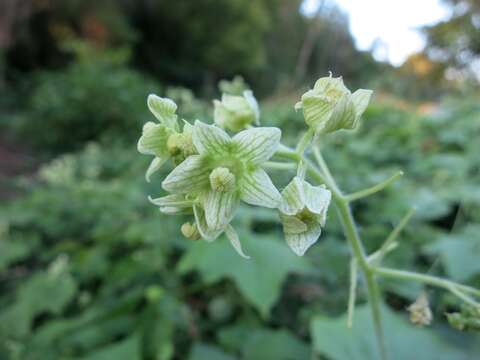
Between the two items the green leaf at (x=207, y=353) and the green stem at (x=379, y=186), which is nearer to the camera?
the green stem at (x=379, y=186)

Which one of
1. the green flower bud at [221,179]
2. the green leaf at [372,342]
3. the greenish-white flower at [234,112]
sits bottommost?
the green leaf at [372,342]

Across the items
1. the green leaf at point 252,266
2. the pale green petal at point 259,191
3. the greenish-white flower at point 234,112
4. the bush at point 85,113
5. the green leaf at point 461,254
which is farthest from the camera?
the bush at point 85,113

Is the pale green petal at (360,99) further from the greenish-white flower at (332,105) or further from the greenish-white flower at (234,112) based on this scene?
the greenish-white flower at (234,112)

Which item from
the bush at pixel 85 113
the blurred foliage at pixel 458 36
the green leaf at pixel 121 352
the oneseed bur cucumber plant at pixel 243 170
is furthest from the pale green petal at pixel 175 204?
the blurred foliage at pixel 458 36

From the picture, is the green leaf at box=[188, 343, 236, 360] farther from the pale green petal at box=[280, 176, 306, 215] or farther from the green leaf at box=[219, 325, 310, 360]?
the pale green petal at box=[280, 176, 306, 215]

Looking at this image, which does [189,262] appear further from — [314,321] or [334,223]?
[334,223]

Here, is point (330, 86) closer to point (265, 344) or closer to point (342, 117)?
A: point (342, 117)

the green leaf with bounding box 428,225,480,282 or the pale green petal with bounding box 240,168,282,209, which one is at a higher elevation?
the pale green petal with bounding box 240,168,282,209

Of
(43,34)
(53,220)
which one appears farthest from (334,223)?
(43,34)

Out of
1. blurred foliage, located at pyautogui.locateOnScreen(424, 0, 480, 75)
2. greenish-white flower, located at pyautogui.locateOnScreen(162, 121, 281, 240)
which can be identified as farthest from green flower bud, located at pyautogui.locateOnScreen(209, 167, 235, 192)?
blurred foliage, located at pyautogui.locateOnScreen(424, 0, 480, 75)
